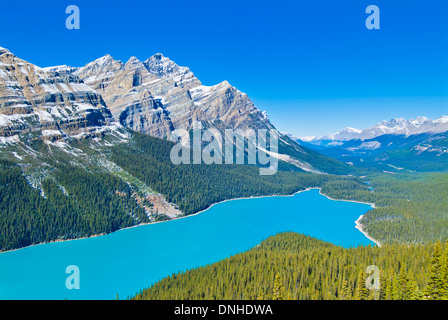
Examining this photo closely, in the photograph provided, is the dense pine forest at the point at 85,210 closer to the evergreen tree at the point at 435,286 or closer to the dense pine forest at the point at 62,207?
the dense pine forest at the point at 62,207

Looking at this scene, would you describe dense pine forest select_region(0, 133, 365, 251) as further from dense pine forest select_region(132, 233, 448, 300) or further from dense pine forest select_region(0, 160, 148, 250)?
dense pine forest select_region(132, 233, 448, 300)

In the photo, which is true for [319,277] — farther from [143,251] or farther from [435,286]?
[143,251]

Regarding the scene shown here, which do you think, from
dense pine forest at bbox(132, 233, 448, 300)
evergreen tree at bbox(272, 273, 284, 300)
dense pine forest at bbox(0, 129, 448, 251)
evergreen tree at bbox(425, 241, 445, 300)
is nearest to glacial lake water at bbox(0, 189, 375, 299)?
dense pine forest at bbox(0, 129, 448, 251)

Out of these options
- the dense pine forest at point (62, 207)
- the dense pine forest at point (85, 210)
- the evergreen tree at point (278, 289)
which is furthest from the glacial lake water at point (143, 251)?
the evergreen tree at point (278, 289)

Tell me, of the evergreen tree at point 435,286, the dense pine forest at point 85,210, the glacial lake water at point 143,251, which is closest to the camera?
the evergreen tree at point 435,286

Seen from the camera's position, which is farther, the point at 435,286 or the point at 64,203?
the point at 64,203

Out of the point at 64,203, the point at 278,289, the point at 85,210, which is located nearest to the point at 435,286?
the point at 278,289
